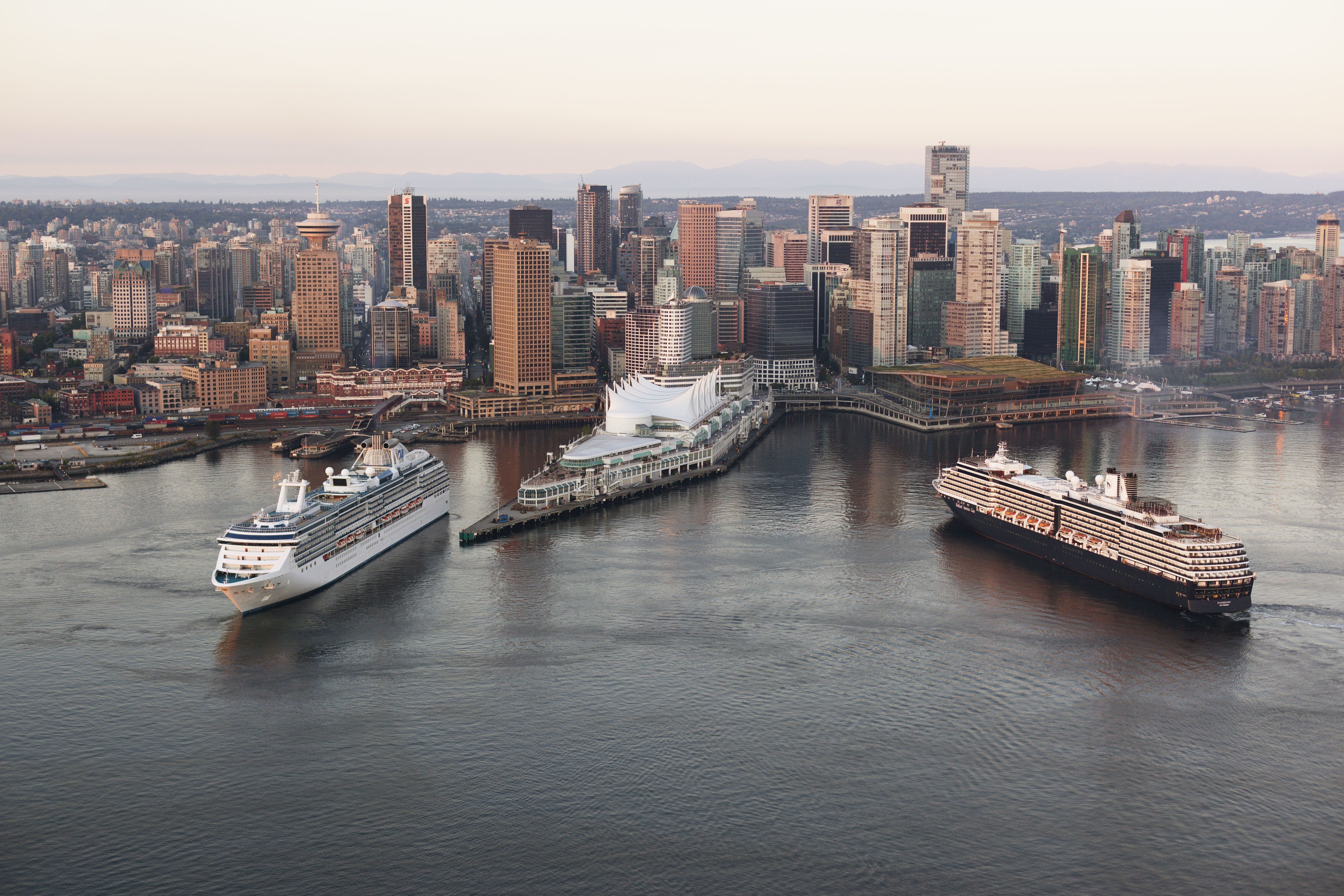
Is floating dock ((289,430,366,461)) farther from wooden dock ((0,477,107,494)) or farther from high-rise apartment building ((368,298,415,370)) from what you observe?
high-rise apartment building ((368,298,415,370))

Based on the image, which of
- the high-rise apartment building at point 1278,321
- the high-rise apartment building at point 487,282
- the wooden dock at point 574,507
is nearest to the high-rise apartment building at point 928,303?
the high-rise apartment building at point 1278,321

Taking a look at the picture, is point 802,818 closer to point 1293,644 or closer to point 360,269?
point 1293,644

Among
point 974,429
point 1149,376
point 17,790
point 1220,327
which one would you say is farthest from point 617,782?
point 1220,327

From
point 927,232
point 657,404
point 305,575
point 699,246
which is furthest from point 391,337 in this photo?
point 305,575

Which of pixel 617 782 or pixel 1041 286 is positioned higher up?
pixel 1041 286

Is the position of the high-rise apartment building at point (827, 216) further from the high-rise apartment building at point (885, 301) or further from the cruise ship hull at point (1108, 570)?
the cruise ship hull at point (1108, 570)

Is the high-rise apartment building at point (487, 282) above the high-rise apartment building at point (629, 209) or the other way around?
the other way around

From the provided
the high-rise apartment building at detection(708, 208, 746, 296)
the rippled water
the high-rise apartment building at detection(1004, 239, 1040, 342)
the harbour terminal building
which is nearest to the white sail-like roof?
the harbour terminal building
